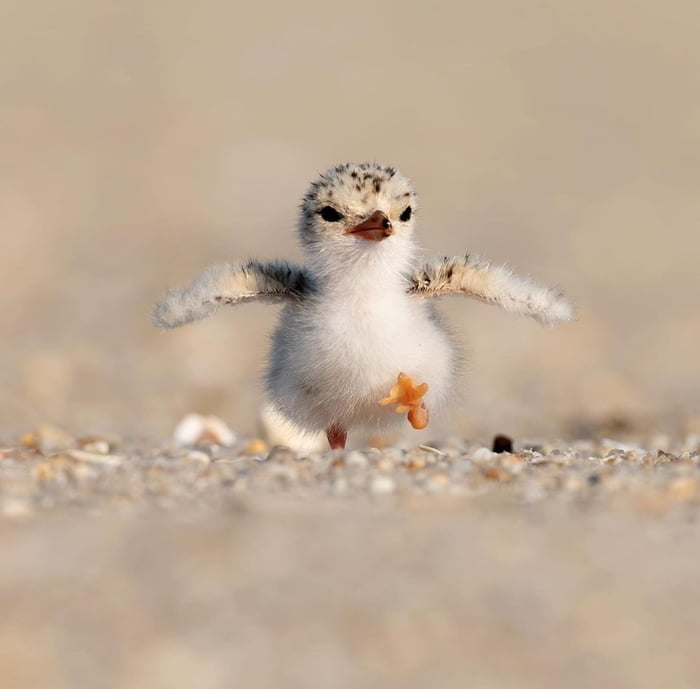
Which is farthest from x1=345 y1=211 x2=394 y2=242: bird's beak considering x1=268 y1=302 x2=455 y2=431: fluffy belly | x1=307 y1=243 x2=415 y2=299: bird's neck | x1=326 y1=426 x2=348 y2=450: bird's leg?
x1=326 y1=426 x2=348 y2=450: bird's leg

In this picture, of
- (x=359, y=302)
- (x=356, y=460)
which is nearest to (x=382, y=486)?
(x=356, y=460)

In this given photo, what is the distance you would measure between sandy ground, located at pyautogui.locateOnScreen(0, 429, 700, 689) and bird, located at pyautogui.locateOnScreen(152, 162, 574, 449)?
85 cm

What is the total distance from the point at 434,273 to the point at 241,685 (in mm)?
2308

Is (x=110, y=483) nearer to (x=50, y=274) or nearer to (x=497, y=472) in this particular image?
(x=497, y=472)

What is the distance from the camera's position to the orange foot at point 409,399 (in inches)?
181

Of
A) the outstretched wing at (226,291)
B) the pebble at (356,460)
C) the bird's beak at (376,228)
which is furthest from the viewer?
the outstretched wing at (226,291)

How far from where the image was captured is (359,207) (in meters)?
4.64

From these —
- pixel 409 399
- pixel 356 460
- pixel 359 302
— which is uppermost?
pixel 359 302

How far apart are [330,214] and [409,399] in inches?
26.1

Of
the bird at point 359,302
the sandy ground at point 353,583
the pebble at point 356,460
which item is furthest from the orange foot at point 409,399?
the sandy ground at point 353,583

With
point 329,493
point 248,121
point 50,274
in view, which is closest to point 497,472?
point 329,493

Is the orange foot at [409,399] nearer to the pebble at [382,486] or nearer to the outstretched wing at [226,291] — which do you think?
the outstretched wing at [226,291]

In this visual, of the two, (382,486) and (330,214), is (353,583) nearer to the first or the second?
(382,486)

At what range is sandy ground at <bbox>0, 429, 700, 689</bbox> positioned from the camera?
2.79 m
